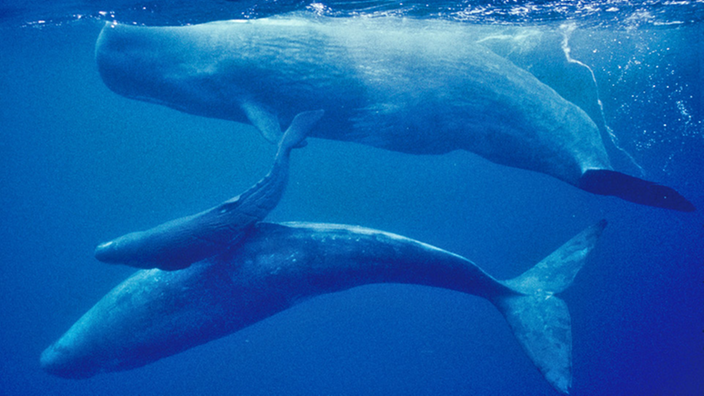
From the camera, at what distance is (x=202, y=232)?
4.43 m

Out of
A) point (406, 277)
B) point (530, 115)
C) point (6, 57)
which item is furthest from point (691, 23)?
point (6, 57)

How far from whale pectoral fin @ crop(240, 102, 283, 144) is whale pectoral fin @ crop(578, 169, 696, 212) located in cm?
539

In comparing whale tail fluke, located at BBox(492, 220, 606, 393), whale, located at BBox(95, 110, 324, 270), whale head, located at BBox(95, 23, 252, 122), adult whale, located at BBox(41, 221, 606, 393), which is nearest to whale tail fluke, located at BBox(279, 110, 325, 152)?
whale, located at BBox(95, 110, 324, 270)

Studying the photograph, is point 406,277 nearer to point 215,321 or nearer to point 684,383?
point 215,321

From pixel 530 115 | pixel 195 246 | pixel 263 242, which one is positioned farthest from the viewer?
pixel 530 115

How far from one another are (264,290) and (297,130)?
2490 millimetres

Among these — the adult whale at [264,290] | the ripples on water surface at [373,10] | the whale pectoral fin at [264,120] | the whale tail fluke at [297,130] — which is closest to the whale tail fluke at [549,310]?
the adult whale at [264,290]

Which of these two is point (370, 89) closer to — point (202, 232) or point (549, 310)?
point (202, 232)

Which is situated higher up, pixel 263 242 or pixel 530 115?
pixel 530 115

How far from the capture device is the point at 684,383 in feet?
44.4

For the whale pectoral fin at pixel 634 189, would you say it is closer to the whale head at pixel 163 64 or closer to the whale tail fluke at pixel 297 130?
the whale tail fluke at pixel 297 130

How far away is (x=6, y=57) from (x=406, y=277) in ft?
84.7

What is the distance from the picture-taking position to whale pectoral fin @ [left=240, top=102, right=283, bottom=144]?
559 centimetres

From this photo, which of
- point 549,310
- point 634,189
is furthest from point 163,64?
point 634,189
